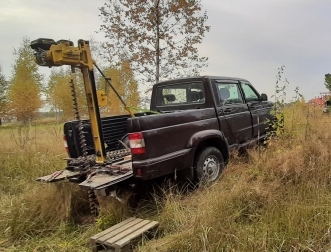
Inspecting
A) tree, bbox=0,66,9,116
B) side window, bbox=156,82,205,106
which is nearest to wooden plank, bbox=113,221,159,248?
side window, bbox=156,82,205,106

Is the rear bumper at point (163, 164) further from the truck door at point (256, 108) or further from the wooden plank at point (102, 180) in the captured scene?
the truck door at point (256, 108)

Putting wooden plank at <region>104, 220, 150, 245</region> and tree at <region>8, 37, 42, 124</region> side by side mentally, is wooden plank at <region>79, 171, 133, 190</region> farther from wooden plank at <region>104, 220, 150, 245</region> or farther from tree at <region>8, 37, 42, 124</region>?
tree at <region>8, 37, 42, 124</region>

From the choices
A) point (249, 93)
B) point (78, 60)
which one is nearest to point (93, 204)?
point (78, 60)

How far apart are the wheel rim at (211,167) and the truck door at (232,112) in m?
0.61

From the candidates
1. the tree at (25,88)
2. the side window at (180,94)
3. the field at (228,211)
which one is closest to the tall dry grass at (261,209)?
the field at (228,211)

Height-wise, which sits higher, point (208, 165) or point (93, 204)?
point (208, 165)

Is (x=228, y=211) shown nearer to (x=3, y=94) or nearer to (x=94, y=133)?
(x=94, y=133)

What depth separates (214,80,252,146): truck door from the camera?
16.5ft

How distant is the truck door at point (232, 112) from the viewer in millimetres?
5020

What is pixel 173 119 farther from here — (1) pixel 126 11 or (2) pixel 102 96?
(1) pixel 126 11

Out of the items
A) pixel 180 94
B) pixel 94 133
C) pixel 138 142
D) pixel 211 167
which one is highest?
pixel 180 94

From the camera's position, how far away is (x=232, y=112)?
17.2 feet

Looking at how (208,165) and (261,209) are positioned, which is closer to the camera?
(261,209)

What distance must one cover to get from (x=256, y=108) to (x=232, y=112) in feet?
3.91
